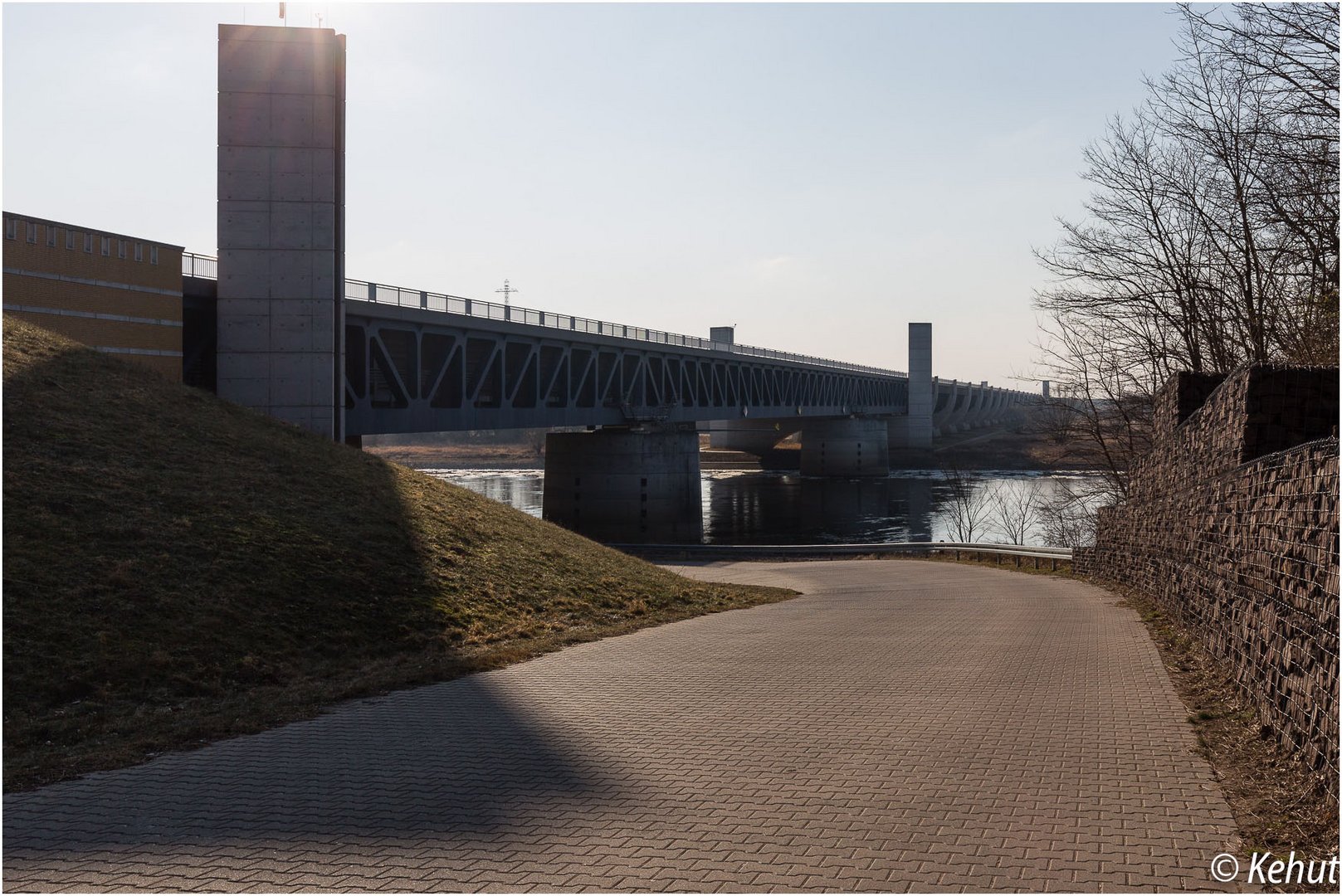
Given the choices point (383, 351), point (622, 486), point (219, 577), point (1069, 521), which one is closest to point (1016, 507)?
point (1069, 521)

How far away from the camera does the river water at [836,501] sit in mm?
55562

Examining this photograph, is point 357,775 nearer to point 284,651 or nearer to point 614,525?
point 284,651

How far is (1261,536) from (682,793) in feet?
16.8

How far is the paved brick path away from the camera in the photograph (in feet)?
19.2

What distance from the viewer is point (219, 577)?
13.9 metres

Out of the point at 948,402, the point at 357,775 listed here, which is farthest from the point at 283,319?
the point at 948,402

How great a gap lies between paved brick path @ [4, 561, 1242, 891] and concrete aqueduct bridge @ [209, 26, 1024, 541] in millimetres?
22007

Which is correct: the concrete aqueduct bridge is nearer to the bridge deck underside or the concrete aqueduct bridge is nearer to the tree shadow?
the bridge deck underside

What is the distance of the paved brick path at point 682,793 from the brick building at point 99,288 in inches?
773

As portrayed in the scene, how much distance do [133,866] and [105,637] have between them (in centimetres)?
601

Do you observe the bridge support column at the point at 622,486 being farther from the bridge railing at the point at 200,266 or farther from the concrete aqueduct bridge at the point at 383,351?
the bridge railing at the point at 200,266

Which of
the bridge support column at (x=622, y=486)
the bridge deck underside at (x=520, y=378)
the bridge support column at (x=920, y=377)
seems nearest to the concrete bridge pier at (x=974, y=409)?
the bridge support column at (x=920, y=377)

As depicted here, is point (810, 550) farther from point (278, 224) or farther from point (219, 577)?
point (219, 577)

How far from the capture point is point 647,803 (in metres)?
7.05
